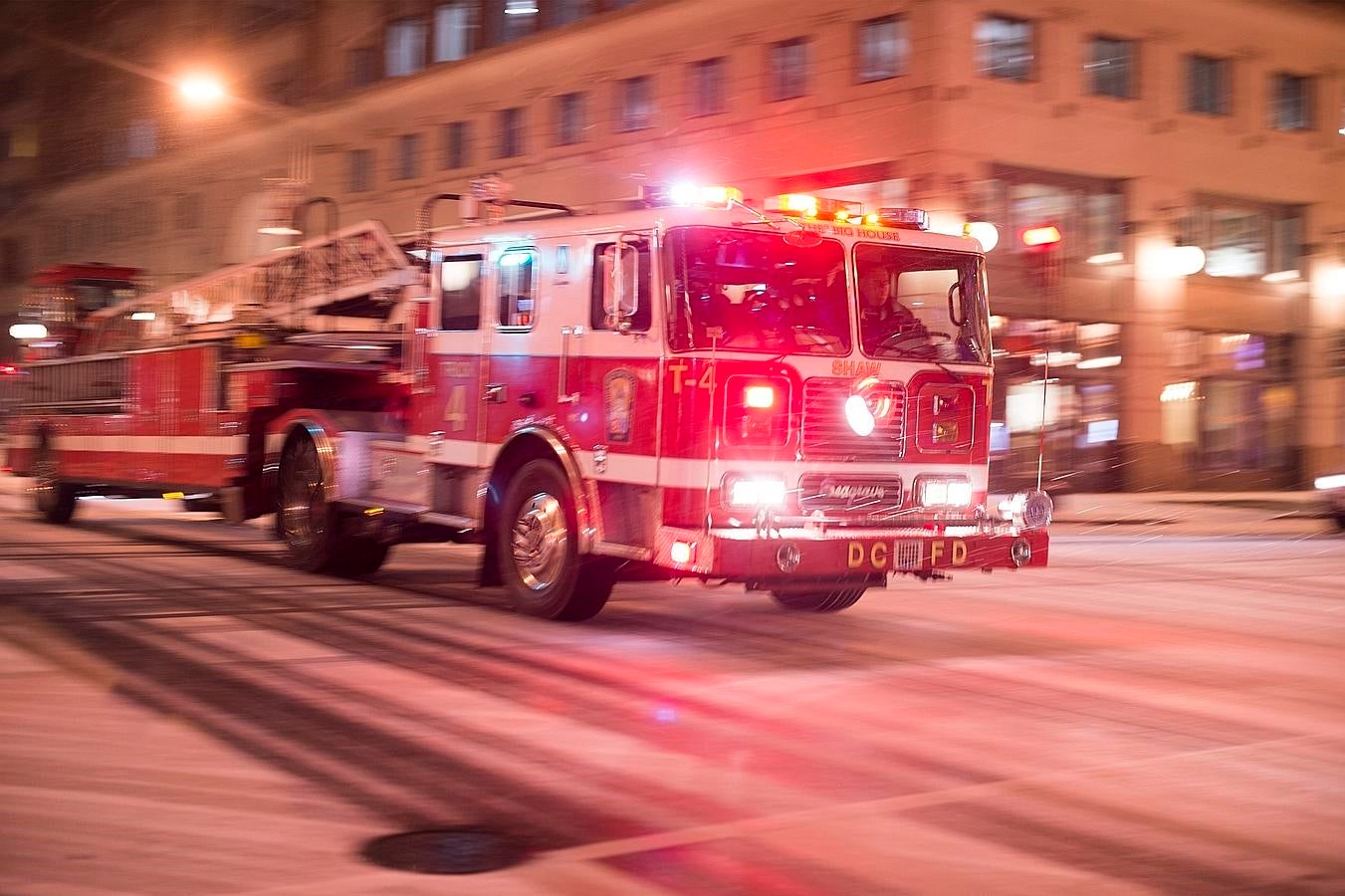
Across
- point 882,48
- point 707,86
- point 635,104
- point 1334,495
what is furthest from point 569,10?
point 1334,495

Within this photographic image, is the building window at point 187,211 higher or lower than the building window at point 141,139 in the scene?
lower

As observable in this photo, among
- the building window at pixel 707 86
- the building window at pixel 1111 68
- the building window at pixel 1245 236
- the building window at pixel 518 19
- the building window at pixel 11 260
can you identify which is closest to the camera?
the building window at pixel 1111 68

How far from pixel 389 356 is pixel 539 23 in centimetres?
2899

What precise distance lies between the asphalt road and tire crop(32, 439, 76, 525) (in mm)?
6159

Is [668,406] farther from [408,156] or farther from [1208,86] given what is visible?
[408,156]

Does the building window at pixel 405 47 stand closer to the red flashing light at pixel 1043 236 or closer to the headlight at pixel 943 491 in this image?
the red flashing light at pixel 1043 236

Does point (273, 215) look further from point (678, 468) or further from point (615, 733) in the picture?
point (615, 733)

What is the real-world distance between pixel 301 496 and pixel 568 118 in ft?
88.0

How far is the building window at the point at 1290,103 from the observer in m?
34.9

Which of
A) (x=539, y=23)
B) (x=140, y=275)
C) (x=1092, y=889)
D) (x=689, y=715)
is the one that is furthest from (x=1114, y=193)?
(x=1092, y=889)

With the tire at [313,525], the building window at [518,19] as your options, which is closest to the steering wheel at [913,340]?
the tire at [313,525]

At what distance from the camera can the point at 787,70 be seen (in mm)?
32219

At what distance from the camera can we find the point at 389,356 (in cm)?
1257

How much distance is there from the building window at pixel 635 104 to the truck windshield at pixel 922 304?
84.9ft
